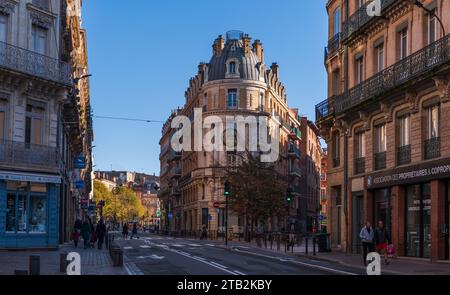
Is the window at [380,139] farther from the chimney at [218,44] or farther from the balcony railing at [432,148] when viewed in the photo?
the chimney at [218,44]

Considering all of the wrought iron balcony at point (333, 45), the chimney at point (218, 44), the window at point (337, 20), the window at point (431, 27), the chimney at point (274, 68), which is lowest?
the window at point (431, 27)

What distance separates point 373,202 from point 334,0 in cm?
1410

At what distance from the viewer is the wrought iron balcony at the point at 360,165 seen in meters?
37.4

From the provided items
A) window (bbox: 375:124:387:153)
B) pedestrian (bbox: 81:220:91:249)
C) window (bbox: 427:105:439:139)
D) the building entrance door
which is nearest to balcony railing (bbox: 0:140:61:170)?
pedestrian (bbox: 81:220:91:249)

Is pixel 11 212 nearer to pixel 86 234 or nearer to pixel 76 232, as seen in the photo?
pixel 86 234

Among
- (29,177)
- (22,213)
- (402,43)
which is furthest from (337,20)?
(22,213)

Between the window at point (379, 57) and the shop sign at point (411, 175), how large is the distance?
18.5ft

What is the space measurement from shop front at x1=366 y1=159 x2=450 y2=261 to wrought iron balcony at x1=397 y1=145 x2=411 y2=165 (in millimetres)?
471

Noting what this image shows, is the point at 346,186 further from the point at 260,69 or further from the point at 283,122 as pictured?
the point at 283,122

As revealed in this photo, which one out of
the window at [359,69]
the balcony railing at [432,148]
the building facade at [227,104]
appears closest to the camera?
the balcony railing at [432,148]

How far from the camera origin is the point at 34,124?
117 feet

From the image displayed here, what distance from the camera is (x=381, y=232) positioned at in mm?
28906

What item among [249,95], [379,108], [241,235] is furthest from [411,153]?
[249,95]

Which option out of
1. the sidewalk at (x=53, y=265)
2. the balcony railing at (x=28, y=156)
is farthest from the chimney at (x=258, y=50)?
the sidewalk at (x=53, y=265)
